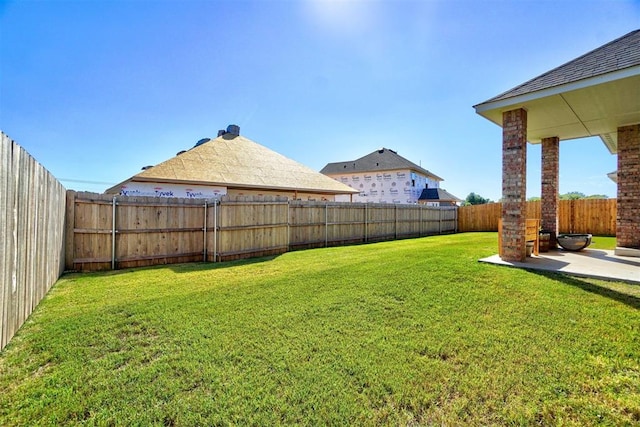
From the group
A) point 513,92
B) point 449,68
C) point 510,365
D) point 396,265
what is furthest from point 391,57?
point 510,365

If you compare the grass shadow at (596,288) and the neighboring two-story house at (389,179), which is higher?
the neighboring two-story house at (389,179)

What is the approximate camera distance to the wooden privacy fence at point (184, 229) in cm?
680

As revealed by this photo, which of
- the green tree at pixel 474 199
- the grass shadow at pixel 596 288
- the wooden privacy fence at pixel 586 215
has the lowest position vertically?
the grass shadow at pixel 596 288

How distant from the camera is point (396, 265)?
21.5 feet

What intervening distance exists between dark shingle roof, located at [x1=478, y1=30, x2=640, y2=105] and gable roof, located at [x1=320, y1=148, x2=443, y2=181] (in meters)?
25.4

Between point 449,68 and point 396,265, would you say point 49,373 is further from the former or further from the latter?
point 449,68

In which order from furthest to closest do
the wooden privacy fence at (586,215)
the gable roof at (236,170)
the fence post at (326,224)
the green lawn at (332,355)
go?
the wooden privacy fence at (586,215)
the gable roof at (236,170)
the fence post at (326,224)
the green lawn at (332,355)

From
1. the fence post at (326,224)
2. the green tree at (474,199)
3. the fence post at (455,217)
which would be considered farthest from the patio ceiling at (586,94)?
the green tree at (474,199)

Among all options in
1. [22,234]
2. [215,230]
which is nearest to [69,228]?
[215,230]

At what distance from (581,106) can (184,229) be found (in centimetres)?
1039

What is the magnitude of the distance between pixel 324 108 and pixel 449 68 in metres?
6.93

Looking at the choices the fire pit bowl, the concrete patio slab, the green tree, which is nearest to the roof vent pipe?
the concrete patio slab

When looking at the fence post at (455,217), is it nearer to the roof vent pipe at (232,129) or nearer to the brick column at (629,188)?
the brick column at (629,188)

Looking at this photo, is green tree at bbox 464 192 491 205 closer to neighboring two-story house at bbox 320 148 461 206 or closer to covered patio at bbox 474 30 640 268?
neighboring two-story house at bbox 320 148 461 206
